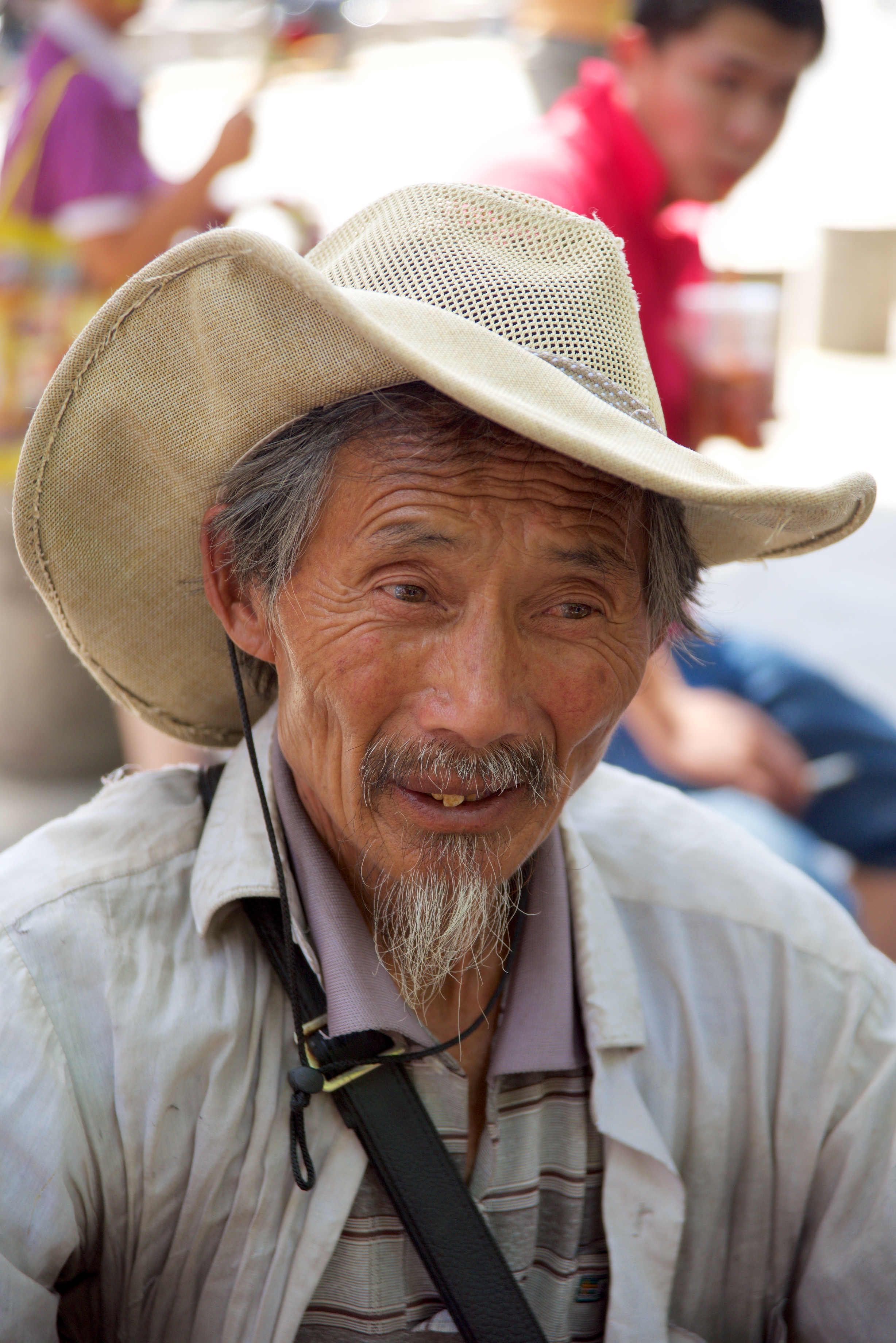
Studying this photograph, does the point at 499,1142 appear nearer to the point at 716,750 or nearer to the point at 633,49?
the point at 716,750

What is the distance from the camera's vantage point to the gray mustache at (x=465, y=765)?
57.6 inches

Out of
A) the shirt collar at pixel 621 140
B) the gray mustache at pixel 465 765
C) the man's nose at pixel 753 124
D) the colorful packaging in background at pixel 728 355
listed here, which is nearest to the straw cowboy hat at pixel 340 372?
the gray mustache at pixel 465 765

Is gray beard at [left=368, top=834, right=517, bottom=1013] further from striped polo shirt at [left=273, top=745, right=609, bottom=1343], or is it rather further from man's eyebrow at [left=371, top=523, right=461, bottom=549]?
man's eyebrow at [left=371, top=523, right=461, bottom=549]

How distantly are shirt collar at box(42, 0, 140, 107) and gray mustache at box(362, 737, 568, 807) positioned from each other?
8.11ft

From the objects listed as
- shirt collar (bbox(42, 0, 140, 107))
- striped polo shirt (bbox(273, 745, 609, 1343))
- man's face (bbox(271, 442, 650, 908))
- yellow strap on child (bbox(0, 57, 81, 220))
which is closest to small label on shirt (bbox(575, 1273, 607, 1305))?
striped polo shirt (bbox(273, 745, 609, 1343))

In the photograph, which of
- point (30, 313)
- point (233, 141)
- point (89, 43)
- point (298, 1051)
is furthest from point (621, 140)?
point (298, 1051)

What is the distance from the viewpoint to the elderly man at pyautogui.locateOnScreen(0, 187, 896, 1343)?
1412 millimetres

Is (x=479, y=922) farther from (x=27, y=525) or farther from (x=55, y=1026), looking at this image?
(x=27, y=525)

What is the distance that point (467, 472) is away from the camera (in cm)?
143

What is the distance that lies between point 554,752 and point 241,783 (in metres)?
0.44

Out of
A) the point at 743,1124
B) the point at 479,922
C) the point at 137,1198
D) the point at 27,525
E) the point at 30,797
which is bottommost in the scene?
the point at 30,797

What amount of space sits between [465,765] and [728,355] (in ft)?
6.92

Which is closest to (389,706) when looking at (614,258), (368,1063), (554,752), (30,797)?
(554,752)

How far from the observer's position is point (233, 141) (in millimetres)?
3381
